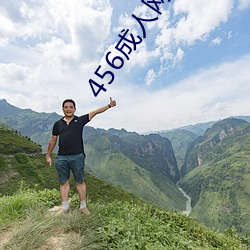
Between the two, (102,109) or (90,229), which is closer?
(90,229)

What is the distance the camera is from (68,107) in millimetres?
8180

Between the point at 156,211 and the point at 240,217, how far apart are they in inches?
7810

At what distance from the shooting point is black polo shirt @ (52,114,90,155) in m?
8.02

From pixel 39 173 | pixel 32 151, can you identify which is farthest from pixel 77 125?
pixel 32 151

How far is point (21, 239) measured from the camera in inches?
244

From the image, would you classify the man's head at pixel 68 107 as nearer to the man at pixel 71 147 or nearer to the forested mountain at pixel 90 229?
the man at pixel 71 147

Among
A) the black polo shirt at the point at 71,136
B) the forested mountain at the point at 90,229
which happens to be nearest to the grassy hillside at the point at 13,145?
the forested mountain at the point at 90,229

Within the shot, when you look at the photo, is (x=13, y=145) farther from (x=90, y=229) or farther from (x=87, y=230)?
(x=87, y=230)

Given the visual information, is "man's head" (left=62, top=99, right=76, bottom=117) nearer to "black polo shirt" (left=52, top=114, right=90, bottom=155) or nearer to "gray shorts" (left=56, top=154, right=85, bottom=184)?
"black polo shirt" (left=52, top=114, right=90, bottom=155)

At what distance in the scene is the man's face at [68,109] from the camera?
818cm

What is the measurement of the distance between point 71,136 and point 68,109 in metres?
0.76

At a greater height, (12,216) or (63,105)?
(63,105)

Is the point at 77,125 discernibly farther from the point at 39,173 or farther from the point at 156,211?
the point at 39,173

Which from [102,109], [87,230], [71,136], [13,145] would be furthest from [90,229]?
[13,145]
